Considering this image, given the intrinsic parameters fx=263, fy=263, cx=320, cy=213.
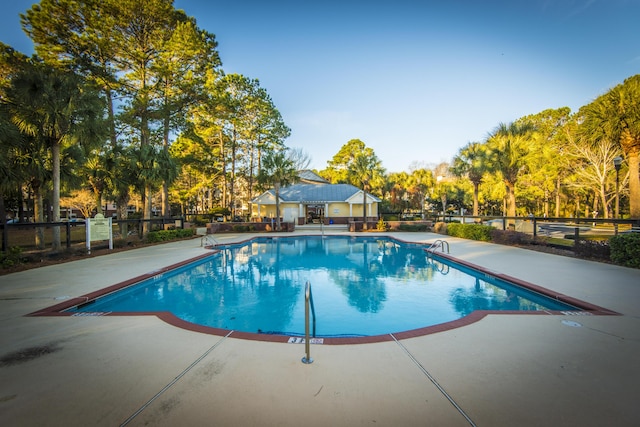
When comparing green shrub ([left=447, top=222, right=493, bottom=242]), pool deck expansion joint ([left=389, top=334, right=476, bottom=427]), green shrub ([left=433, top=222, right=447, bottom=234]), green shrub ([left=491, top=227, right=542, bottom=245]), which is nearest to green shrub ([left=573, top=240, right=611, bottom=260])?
green shrub ([left=491, top=227, right=542, bottom=245])

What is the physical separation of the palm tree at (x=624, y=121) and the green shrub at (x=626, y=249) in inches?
183

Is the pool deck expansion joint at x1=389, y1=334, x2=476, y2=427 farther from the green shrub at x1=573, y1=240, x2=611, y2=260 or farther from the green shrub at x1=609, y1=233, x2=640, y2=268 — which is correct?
the green shrub at x1=573, y1=240, x2=611, y2=260

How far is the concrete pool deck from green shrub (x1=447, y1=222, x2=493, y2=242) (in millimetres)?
12881

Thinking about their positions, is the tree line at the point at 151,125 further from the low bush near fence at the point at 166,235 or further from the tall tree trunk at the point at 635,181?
the low bush near fence at the point at 166,235

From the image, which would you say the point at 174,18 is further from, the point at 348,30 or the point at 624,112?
the point at 624,112

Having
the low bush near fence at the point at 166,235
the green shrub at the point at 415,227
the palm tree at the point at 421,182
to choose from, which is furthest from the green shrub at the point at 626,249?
the palm tree at the point at 421,182

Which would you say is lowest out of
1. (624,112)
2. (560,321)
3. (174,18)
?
(560,321)

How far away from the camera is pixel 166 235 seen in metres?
18.8

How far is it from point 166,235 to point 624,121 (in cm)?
2623

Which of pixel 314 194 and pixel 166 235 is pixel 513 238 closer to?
pixel 166 235

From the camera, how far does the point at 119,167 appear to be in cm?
1736

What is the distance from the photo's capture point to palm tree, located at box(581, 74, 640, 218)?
11.6 m

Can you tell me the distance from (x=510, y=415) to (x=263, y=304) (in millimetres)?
6069

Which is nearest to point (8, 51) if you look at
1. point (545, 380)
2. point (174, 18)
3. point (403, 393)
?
point (174, 18)
